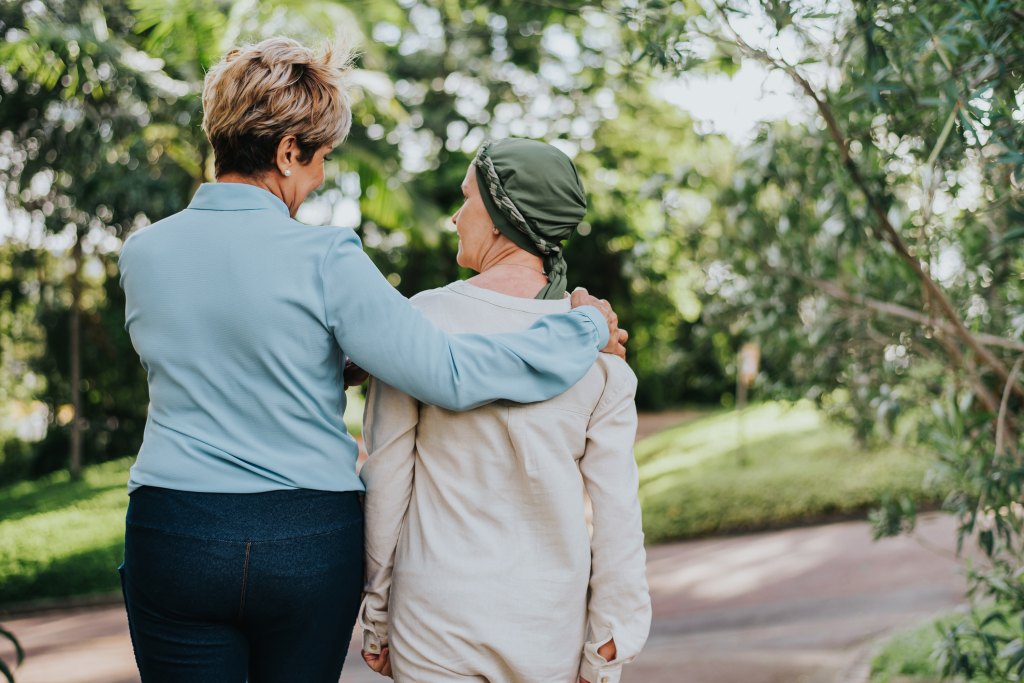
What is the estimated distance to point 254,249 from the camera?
168cm

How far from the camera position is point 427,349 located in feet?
5.67

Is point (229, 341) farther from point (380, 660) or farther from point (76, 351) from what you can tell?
point (76, 351)

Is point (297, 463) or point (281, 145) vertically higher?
point (281, 145)

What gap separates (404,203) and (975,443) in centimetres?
754

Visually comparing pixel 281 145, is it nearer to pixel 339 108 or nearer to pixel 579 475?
pixel 339 108

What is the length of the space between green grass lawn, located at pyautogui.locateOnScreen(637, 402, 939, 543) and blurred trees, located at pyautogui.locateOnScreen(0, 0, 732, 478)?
72.6 inches

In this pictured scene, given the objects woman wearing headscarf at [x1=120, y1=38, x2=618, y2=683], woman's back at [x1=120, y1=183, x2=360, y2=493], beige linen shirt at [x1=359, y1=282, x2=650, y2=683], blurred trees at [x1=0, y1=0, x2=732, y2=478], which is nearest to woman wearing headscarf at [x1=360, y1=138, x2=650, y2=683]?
beige linen shirt at [x1=359, y1=282, x2=650, y2=683]

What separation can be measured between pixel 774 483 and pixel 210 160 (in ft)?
25.2

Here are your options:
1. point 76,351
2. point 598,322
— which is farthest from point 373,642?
point 76,351

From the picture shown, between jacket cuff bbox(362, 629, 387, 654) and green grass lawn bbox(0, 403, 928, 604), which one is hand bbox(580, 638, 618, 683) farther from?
green grass lawn bbox(0, 403, 928, 604)

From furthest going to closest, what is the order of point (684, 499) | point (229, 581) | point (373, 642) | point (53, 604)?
point (684, 499) → point (53, 604) → point (373, 642) → point (229, 581)

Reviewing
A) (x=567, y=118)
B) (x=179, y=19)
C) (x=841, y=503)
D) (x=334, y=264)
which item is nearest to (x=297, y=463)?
(x=334, y=264)

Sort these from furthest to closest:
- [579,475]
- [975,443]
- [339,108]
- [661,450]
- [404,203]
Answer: [661,450]
[404,203]
[975,443]
[579,475]
[339,108]

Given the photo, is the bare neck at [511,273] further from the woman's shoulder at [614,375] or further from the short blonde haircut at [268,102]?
the short blonde haircut at [268,102]
